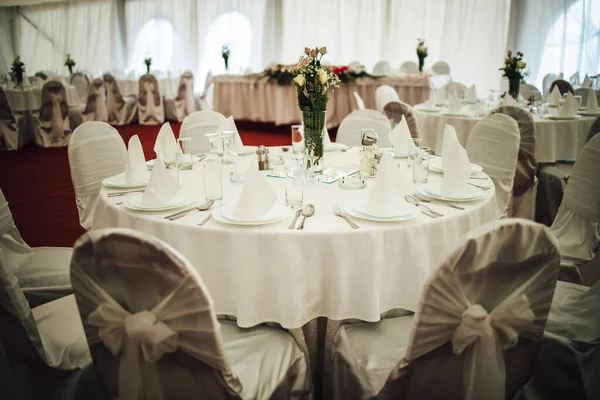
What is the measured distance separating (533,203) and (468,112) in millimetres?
1165

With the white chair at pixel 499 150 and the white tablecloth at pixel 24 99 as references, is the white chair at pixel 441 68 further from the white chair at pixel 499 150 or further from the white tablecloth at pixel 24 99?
the white tablecloth at pixel 24 99

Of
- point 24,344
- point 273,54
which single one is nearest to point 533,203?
point 24,344

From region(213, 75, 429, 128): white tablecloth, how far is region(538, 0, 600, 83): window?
288 centimetres

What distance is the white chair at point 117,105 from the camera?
911 centimetres

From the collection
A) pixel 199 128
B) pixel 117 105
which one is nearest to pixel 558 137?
pixel 199 128

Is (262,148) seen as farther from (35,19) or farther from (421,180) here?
(35,19)

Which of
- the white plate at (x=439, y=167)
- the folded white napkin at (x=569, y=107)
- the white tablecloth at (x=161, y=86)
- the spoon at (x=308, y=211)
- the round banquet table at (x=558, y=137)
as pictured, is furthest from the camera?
the white tablecloth at (x=161, y=86)

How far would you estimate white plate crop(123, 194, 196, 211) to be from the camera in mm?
1609

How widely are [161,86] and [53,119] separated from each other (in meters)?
3.08

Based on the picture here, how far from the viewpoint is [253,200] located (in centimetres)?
150

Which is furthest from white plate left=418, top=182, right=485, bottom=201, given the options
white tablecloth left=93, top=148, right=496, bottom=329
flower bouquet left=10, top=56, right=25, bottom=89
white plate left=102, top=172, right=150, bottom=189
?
flower bouquet left=10, top=56, right=25, bottom=89

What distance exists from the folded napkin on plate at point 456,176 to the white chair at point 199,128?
179 cm

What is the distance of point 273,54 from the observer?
11.2 m

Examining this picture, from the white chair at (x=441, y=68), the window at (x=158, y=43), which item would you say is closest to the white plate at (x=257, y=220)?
the white chair at (x=441, y=68)
